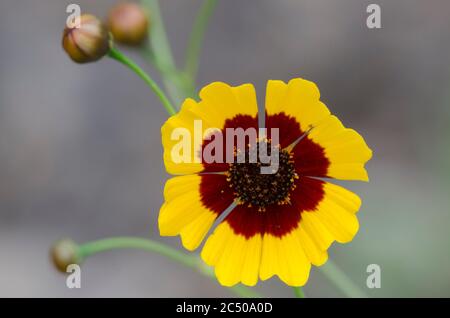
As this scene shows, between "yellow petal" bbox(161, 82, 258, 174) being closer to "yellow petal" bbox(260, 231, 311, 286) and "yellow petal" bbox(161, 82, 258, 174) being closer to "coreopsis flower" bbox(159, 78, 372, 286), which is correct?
"coreopsis flower" bbox(159, 78, 372, 286)

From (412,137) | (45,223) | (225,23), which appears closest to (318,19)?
(225,23)

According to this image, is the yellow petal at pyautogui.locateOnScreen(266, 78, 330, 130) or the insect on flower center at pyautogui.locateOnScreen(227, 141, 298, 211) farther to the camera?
the insect on flower center at pyautogui.locateOnScreen(227, 141, 298, 211)

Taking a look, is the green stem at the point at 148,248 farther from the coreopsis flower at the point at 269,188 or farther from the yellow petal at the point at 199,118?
the yellow petal at the point at 199,118

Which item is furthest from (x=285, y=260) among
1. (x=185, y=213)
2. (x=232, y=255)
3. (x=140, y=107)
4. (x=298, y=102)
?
(x=140, y=107)

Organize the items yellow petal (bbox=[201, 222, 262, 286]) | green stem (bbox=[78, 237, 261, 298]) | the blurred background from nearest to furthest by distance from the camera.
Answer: yellow petal (bbox=[201, 222, 262, 286]) → green stem (bbox=[78, 237, 261, 298]) → the blurred background

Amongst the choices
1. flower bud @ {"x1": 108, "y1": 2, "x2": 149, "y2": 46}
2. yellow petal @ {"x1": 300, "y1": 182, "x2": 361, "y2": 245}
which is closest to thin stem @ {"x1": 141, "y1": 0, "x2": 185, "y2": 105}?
flower bud @ {"x1": 108, "y1": 2, "x2": 149, "y2": 46}

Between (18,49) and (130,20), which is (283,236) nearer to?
(130,20)

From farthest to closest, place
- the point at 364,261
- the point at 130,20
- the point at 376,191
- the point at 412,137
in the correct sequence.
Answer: the point at 412,137, the point at 376,191, the point at 364,261, the point at 130,20
